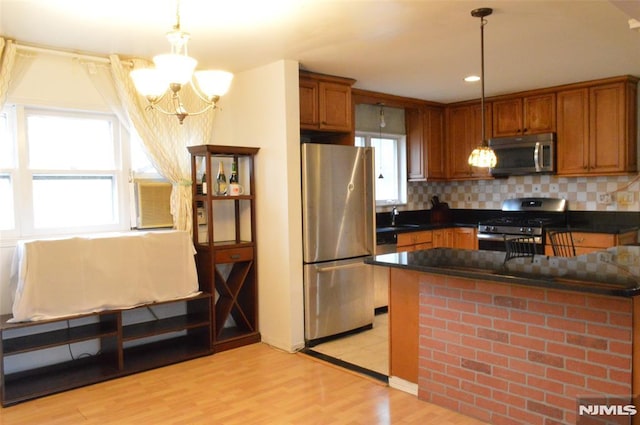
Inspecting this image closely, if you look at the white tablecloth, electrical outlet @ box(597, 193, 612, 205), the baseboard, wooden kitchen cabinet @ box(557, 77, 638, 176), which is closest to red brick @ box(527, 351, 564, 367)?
the baseboard

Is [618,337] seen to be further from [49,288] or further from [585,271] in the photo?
[49,288]

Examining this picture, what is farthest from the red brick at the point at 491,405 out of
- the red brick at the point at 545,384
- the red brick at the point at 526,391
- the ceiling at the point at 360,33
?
the ceiling at the point at 360,33

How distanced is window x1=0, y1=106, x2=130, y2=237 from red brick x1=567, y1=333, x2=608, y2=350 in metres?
3.29

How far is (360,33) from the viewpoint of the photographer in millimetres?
3252

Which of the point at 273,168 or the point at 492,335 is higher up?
the point at 273,168

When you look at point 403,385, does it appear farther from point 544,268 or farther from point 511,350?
point 544,268

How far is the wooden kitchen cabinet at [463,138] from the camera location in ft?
19.2

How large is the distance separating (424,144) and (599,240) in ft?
7.10

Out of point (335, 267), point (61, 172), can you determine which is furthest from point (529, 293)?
point (61, 172)

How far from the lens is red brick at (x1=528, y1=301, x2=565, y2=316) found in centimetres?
243

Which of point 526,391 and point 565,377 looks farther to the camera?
point 526,391

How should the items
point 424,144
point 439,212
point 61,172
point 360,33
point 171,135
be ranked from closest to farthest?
point 360,33, point 61,172, point 171,135, point 424,144, point 439,212

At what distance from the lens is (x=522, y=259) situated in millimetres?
2820

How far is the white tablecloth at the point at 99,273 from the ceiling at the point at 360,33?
141cm
